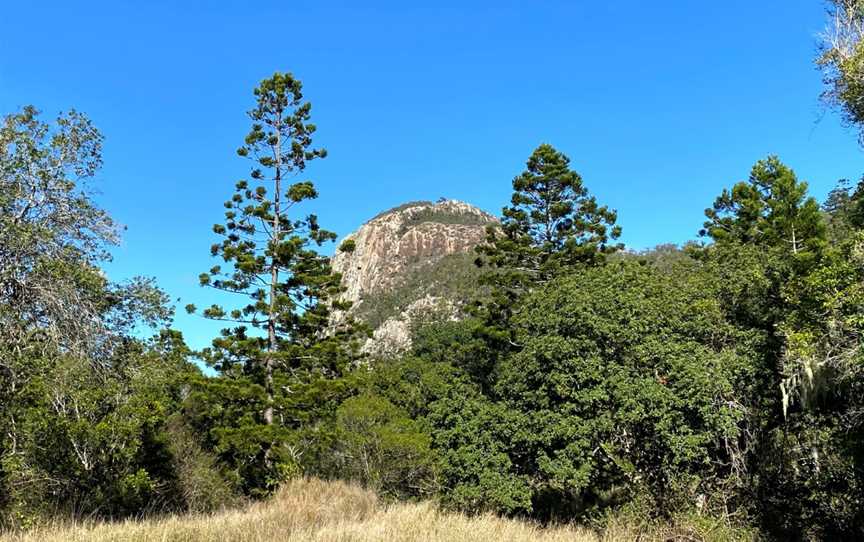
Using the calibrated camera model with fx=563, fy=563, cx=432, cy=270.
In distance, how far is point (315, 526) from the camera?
6879 millimetres

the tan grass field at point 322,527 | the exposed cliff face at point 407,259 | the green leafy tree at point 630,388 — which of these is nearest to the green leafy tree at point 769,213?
the green leafy tree at point 630,388

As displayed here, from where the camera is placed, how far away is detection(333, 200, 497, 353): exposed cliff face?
277ft

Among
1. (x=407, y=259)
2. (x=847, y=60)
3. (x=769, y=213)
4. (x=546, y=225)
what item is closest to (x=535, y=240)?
(x=546, y=225)

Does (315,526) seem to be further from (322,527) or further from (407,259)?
(407,259)

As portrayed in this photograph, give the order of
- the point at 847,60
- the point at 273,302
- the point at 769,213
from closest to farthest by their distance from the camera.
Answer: the point at 847,60 < the point at 273,302 < the point at 769,213

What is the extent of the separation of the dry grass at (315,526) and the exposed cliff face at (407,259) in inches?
2465

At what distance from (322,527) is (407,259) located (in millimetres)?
109716

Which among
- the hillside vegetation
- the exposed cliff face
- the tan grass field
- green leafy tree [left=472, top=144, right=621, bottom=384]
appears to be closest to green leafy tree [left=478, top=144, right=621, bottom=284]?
green leafy tree [left=472, top=144, right=621, bottom=384]

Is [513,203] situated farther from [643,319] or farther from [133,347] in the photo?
[133,347]

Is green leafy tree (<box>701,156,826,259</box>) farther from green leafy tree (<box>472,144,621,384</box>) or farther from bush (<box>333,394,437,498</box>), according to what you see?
bush (<box>333,394,437,498</box>)

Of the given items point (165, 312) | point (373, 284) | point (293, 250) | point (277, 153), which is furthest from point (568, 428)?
point (373, 284)

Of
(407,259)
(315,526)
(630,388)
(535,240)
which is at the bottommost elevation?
(315,526)

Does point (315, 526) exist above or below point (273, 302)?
below

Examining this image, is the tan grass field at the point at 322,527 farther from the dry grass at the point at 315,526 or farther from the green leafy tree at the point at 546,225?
the green leafy tree at the point at 546,225
